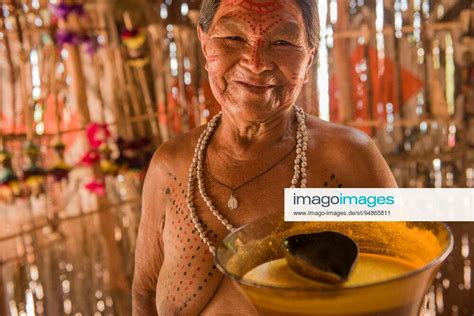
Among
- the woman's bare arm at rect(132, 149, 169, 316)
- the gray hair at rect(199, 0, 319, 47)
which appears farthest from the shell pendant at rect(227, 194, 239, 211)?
the gray hair at rect(199, 0, 319, 47)

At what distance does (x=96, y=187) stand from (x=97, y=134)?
94 millimetres

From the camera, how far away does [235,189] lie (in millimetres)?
856

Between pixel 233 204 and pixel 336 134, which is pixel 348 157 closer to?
pixel 336 134

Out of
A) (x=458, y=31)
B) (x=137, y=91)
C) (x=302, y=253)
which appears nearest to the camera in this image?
(x=302, y=253)

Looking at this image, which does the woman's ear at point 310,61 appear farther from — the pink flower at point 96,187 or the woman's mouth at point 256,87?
the pink flower at point 96,187

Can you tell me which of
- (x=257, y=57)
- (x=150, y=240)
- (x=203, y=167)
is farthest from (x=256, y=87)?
(x=150, y=240)

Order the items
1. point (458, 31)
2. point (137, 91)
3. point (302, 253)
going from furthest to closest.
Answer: point (137, 91)
point (458, 31)
point (302, 253)

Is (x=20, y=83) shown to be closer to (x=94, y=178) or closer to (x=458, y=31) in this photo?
(x=94, y=178)

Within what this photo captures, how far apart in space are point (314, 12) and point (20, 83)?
57 centimetres

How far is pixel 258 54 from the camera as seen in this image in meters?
0.79

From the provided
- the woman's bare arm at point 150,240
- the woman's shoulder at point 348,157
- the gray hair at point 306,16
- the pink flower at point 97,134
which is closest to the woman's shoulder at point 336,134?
the woman's shoulder at point 348,157

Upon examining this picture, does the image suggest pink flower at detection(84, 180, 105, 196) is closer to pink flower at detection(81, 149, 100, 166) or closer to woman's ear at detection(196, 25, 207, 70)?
pink flower at detection(81, 149, 100, 166)

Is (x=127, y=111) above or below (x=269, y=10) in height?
below

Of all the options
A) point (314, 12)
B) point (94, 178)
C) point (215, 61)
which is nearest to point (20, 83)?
point (94, 178)
